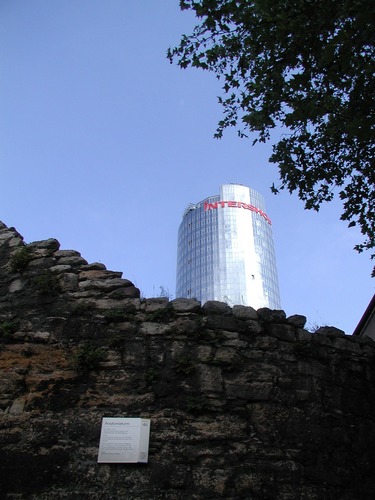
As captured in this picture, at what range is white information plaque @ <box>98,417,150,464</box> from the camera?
4074 millimetres

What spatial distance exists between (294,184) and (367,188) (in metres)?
1.03

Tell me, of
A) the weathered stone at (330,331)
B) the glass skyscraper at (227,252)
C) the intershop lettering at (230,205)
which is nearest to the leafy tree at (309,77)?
the weathered stone at (330,331)

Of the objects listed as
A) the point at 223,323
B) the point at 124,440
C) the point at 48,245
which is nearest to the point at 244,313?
the point at 223,323

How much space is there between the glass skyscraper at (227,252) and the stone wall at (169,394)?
4881 centimetres

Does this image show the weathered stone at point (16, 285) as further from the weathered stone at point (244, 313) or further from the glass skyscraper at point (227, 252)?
the glass skyscraper at point (227, 252)

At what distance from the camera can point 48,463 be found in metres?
4.05

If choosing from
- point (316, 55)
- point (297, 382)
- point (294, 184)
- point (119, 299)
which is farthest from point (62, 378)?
point (316, 55)

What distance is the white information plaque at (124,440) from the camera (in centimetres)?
407

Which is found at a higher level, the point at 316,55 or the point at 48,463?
the point at 316,55

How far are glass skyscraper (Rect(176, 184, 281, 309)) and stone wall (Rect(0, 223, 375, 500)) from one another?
48.8 metres

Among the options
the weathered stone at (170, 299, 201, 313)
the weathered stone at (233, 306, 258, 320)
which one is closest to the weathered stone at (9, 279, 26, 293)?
the weathered stone at (170, 299, 201, 313)

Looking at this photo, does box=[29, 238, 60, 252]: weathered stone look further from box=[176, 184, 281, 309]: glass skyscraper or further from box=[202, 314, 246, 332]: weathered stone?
box=[176, 184, 281, 309]: glass skyscraper

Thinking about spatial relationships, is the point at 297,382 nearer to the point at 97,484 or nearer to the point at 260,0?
the point at 97,484

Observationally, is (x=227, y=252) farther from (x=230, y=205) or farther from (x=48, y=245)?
(x=48, y=245)
